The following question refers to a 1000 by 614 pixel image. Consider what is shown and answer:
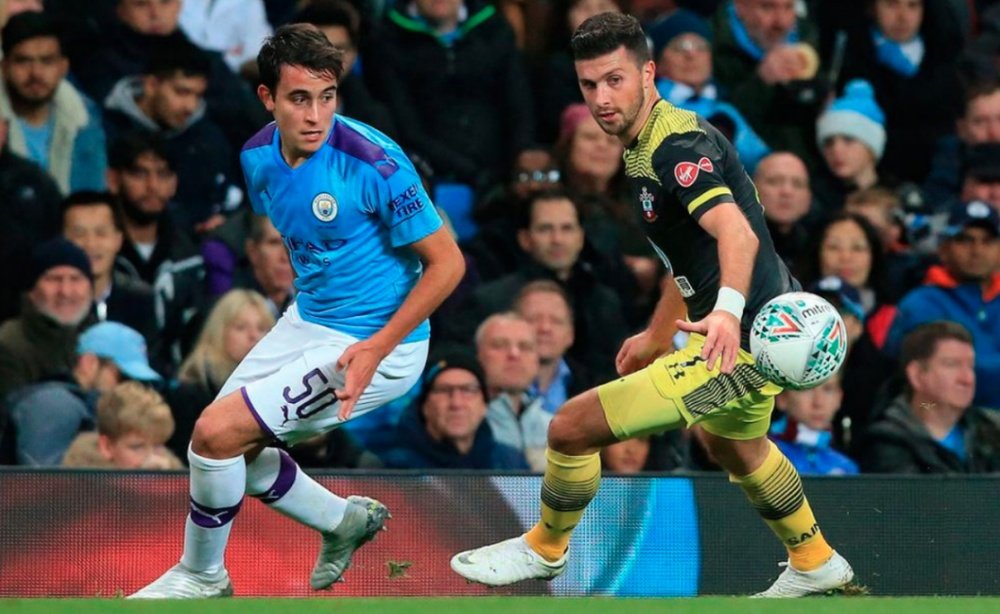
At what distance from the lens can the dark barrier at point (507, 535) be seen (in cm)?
729

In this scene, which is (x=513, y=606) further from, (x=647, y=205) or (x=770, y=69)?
(x=770, y=69)

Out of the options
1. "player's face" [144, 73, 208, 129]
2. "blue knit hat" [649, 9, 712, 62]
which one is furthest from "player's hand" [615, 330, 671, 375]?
"blue knit hat" [649, 9, 712, 62]

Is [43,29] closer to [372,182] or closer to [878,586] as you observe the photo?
[372,182]

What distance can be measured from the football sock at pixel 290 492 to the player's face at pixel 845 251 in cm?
406

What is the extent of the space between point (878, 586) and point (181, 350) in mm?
3632

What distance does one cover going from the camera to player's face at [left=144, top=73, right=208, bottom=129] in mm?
10234

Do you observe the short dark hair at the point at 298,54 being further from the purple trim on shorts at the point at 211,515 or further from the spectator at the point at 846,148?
the spectator at the point at 846,148

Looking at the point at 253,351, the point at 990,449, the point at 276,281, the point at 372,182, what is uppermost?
the point at 372,182

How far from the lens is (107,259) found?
31.2 ft

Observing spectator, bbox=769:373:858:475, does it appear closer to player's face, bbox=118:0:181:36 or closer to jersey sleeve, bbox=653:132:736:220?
jersey sleeve, bbox=653:132:736:220

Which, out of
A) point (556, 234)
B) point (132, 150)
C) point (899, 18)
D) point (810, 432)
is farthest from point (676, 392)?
point (899, 18)

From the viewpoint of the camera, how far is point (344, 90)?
34.4 feet

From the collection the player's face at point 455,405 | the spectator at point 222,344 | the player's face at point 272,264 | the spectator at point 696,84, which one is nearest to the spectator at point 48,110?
the player's face at point 272,264

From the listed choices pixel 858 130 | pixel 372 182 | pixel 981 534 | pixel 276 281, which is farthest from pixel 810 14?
pixel 372 182
